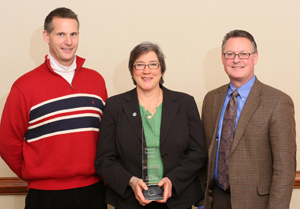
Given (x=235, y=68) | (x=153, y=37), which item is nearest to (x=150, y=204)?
(x=235, y=68)

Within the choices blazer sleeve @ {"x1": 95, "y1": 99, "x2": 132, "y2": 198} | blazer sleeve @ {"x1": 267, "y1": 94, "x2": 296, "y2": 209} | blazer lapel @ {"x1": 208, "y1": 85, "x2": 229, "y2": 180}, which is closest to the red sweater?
blazer sleeve @ {"x1": 95, "y1": 99, "x2": 132, "y2": 198}

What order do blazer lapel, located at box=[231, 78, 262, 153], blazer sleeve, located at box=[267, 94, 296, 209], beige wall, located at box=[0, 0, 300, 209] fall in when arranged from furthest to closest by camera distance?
beige wall, located at box=[0, 0, 300, 209], blazer lapel, located at box=[231, 78, 262, 153], blazer sleeve, located at box=[267, 94, 296, 209]

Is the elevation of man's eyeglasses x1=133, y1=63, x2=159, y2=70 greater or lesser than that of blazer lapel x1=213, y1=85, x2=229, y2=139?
greater

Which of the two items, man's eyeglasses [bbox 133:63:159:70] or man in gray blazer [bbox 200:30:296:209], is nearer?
man in gray blazer [bbox 200:30:296:209]

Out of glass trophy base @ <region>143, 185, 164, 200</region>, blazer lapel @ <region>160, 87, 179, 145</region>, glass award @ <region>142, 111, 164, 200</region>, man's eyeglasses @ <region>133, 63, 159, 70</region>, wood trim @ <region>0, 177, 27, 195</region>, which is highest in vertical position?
man's eyeglasses @ <region>133, 63, 159, 70</region>

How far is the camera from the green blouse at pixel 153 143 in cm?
217

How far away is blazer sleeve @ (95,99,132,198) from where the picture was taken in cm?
218

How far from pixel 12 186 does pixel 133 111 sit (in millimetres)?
1565

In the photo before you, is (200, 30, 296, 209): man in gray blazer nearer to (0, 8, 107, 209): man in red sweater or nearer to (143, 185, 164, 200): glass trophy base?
(143, 185, 164, 200): glass trophy base

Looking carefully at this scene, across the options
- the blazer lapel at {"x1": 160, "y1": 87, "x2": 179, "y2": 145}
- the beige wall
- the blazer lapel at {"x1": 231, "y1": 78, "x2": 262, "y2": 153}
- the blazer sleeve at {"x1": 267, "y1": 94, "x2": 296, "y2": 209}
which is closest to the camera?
the blazer sleeve at {"x1": 267, "y1": 94, "x2": 296, "y2": 209}

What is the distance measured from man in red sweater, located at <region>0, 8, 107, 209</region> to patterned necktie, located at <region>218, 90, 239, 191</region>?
0.86m

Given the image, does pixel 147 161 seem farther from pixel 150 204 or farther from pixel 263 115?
pixel 263 115

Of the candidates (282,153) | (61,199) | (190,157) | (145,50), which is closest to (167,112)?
(190,157)

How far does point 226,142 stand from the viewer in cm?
222
